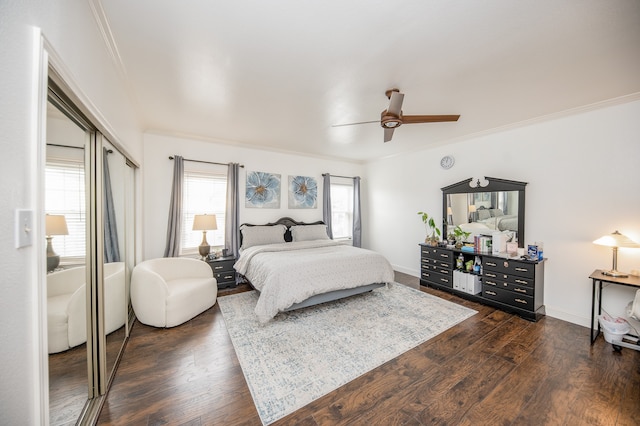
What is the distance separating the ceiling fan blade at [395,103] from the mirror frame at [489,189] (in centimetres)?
240

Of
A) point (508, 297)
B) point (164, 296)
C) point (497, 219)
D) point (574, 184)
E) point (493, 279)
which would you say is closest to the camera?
point (164, 296)

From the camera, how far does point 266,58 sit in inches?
83.3

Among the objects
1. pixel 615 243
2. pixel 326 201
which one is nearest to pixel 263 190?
pixel 326 201

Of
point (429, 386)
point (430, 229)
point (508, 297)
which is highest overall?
point (430, 229)

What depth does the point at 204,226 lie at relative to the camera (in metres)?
4.05

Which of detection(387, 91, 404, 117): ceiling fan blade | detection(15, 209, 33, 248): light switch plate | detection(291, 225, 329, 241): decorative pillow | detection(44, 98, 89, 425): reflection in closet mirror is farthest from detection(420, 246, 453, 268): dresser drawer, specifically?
detection(15, 209, 33, 248): light switch plate

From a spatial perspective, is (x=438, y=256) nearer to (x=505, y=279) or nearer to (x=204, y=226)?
(x=505, y=279)

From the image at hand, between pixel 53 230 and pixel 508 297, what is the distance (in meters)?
4.64

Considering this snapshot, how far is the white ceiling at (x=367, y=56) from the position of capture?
1627 millimetres

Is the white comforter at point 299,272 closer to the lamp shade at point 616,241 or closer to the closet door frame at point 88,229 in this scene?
the closet door frame at point 88,229

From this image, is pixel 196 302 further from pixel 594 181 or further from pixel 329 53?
pixel 594 181

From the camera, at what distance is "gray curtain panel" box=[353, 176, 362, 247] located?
20.3 ft

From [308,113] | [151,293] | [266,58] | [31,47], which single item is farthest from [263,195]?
[31,47]

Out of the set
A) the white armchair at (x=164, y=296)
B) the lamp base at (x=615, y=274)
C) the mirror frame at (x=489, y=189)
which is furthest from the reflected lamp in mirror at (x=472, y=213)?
the white armchair at (x=164, y=296)
